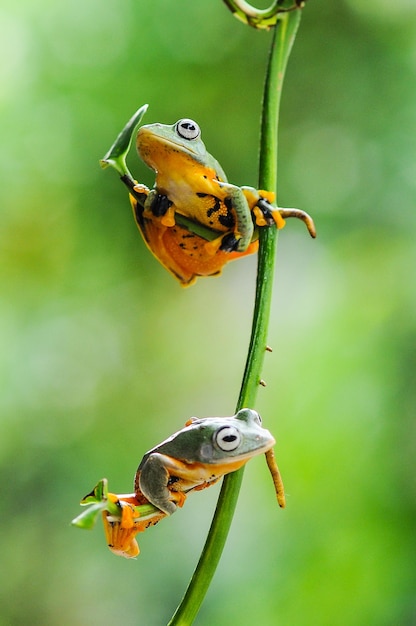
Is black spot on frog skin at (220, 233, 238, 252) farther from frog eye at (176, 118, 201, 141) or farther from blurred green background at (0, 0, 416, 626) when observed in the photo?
blurred green background at (0, 0, 416, 626)

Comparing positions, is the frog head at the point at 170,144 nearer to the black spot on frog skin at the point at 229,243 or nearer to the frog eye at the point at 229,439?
the black spot on frog skin at the point at 229,243

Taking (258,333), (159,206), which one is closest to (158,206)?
(159,206)

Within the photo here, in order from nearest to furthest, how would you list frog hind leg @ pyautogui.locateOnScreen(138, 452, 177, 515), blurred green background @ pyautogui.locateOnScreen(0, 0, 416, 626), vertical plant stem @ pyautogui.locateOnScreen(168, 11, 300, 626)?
vertical plant stem @ pyautogui.locateOnScreen(168, 11, 300, 626) < frog hind leg @ pyautogui.locateOnScreen(138, 452, 177, 515) < blurred green background @ pyautogui.locateOnScreen(0, 0, 416, 626)

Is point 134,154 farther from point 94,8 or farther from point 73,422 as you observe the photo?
A: point 73,422

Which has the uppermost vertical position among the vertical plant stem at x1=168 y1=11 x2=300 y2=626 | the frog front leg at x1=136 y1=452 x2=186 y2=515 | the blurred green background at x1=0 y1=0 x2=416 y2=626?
the vertical plant stem at x1=168 y1=11 x2=300 y2=626

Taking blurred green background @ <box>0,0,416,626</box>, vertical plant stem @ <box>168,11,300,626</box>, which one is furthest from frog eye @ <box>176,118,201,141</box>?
blurred green background @ <box>0,0,416,626</box>

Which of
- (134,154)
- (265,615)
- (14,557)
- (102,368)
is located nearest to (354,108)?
(134,154)
